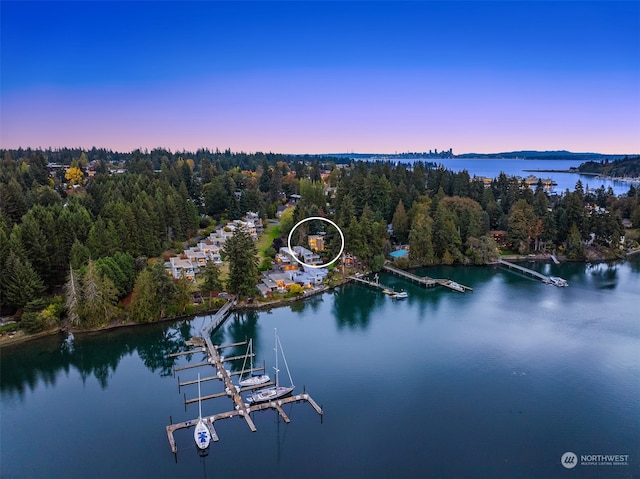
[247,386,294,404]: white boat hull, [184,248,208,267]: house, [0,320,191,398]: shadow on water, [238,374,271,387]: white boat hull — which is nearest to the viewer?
[247,386,294,404]: white boat hull

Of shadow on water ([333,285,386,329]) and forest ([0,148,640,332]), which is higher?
forest ([0,148,640,332])

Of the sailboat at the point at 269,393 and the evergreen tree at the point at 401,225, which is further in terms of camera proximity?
the evergreen tree at the point at 401,225

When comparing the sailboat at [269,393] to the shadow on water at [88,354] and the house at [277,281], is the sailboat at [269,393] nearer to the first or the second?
the shadow on water at [88,354]

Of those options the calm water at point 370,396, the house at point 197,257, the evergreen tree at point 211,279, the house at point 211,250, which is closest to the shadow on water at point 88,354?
the calm water at point 370,396

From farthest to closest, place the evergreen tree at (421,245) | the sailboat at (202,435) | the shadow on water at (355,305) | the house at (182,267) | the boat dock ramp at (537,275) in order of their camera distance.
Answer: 1. the evergreen tree at (421,245)
2. the boat dock ramp at (537,275)
3. the house at (182,267)
4. the shadow on water at (355,305)
5. the sailboat at (202,435)

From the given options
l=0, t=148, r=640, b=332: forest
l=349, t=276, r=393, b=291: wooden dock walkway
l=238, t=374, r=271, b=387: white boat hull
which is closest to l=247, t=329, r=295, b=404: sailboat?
l=238, t=374, r=271, b=387: white boat hull

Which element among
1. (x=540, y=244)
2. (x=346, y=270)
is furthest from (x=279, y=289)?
(x=540, y=244)

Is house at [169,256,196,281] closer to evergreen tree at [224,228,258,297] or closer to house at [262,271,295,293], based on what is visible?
evergreen tree at [224,228,258,297]
